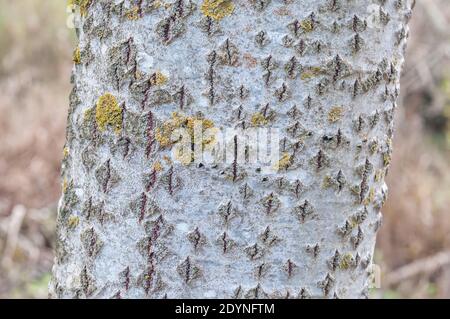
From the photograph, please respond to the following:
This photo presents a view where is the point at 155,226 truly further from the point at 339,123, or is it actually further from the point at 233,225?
the point at 339,123

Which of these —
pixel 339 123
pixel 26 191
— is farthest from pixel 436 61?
pixel 339 123

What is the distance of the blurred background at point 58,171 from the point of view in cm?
379

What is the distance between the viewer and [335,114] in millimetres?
1053

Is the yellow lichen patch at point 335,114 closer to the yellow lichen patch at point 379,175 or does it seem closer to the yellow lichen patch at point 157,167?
the yellow lichen patch at point 379,175

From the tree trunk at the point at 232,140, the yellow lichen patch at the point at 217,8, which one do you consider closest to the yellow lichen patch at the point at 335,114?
the tree trunk at the point at 232,140

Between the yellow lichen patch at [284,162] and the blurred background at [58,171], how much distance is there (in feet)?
8.70

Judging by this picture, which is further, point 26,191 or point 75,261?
point 26,191

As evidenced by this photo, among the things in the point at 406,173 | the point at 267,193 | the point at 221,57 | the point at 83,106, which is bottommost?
the point at 406,173

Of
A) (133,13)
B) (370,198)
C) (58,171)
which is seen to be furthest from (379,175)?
(58,171)

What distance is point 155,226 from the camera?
1047mm

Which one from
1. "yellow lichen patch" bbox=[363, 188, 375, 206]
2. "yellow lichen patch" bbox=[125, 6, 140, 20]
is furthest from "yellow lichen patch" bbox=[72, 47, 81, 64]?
"yellow lichen patch" bbox=[363, 188, 375, 206]

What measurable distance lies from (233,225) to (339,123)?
23 cm

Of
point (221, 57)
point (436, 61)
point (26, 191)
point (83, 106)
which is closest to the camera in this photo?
point (221, 57)

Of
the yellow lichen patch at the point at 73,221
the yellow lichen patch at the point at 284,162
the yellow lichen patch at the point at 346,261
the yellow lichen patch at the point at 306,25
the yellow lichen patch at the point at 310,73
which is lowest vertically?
the yellow lichen patch at the point at 346,261
